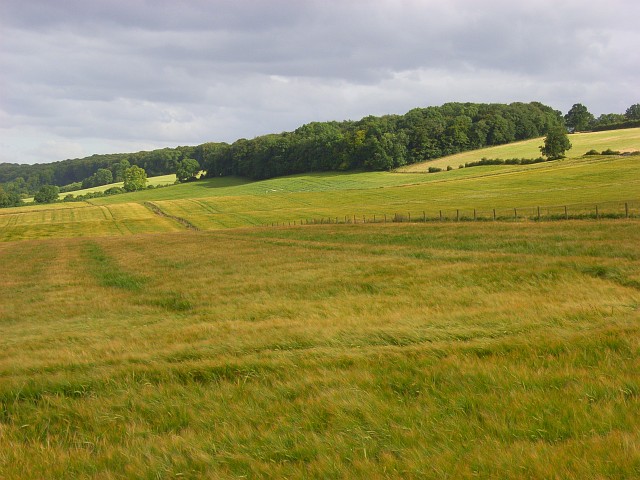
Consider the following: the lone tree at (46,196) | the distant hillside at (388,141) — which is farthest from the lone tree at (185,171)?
the lone tree at (46,196)

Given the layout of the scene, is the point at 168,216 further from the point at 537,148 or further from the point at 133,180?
the point at 537,148

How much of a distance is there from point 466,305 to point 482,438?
798 centimetres

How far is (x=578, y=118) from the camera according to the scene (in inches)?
7564

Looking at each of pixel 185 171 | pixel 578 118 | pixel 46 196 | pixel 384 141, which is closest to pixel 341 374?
pixel 384 141

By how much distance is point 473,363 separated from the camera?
6914 mm

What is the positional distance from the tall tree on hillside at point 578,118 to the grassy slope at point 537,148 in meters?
64.1

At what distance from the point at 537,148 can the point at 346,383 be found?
130 metres

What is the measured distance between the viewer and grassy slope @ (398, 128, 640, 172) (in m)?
109

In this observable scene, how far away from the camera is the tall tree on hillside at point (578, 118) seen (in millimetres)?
190750

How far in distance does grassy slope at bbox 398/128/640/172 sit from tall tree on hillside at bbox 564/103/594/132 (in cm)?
6408

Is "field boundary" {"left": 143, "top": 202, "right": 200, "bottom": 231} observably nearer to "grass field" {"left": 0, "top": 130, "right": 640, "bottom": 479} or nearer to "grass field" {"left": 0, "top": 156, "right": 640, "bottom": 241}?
"grass field" {"left": 0, "top": 156, "right": 640, "bottom": 241}

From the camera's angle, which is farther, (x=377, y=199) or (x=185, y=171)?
(x=185, y=171)

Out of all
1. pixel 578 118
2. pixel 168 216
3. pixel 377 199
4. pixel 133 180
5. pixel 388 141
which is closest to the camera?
pixel 377 199

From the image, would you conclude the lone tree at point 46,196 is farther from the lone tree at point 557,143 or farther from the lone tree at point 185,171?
the lone tree at point 557,143
